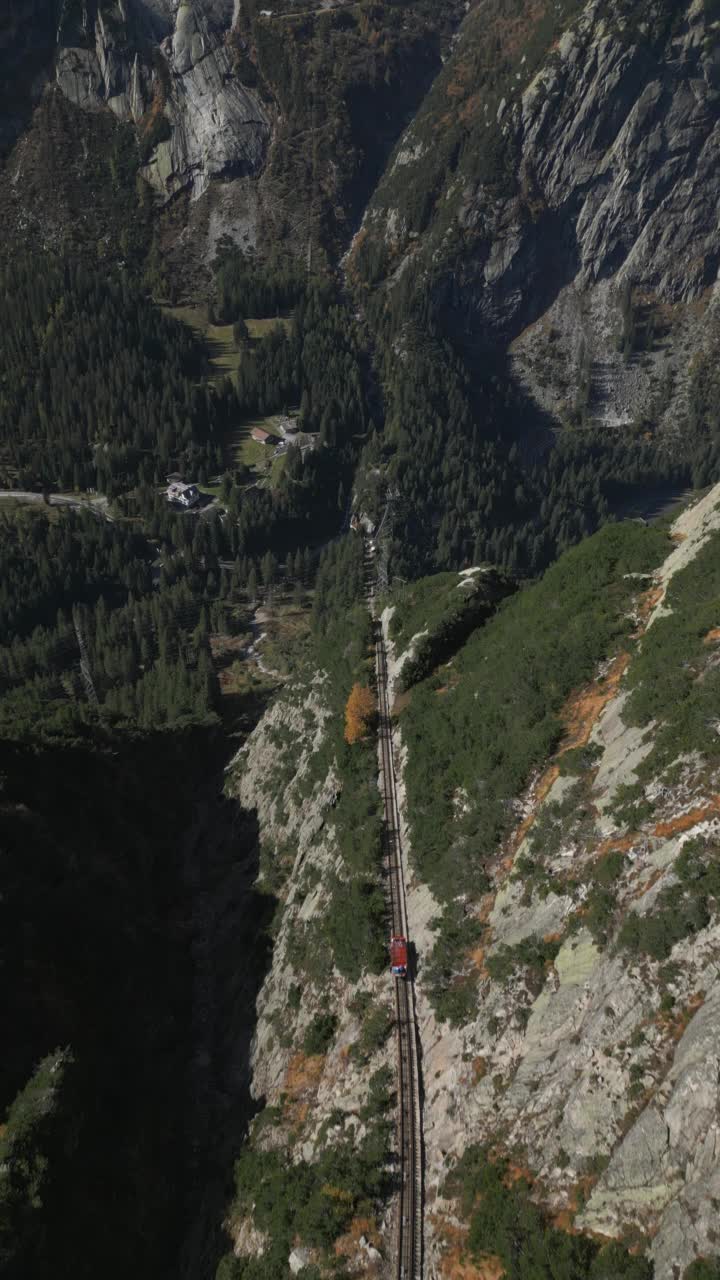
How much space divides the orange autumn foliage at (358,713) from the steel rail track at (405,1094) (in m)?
7.18

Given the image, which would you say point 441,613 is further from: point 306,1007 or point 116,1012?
point 116,1012

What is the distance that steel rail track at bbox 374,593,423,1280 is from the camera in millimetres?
27828

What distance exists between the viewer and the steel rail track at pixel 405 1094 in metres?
27.8

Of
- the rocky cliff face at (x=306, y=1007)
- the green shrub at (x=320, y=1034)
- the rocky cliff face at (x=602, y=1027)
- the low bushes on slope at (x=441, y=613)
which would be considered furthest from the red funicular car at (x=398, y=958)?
the low bushes on slope at (x=441, y=613)

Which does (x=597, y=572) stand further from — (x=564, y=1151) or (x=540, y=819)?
(x=564, y=1151)

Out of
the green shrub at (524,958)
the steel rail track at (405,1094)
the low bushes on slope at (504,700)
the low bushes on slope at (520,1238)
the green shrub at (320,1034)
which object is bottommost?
the green shrub at (320,1034)

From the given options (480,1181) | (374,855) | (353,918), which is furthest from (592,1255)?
(374,855)

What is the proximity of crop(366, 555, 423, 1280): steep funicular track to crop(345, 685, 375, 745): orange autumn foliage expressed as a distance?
21.8 feet

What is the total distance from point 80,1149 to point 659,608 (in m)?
45.6

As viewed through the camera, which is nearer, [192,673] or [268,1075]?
[268,1075]

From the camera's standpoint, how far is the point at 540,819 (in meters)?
36.3

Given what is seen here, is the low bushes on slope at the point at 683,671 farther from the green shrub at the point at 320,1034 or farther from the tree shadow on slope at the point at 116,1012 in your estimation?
the tree shadow on slope at the point at 116,1012

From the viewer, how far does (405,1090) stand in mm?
32625

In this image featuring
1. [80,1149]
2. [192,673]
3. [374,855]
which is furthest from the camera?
[192,673]
